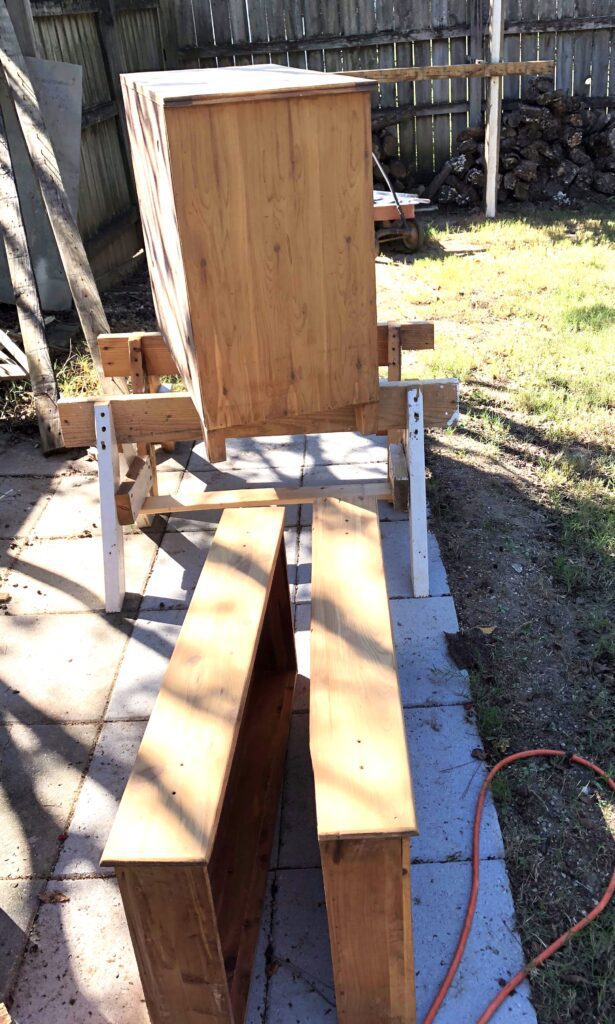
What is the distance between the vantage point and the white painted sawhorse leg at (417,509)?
3.96 meters

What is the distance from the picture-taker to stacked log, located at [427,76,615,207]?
10.7 meters

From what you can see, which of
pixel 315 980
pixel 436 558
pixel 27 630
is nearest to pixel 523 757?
pixel 315 980

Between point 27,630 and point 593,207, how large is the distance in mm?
8677

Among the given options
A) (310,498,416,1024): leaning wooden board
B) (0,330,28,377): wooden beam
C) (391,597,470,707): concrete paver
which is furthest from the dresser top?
(0,330,28,377): wooden beam

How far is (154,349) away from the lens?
14.8 ft

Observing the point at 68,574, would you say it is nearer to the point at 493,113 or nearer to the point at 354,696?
the point at 354,696

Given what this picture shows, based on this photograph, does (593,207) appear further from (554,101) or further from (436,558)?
(436,558)

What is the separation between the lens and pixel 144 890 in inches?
81.0

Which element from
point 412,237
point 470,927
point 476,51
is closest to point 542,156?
point 476,51

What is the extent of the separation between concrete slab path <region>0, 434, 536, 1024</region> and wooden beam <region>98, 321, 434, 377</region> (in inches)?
32.7

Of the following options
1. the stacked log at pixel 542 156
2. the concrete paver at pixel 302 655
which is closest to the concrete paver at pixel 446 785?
the concrete paver at pixel 302 655

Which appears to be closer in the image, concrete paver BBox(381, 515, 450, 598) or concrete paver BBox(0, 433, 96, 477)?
concrete paver BBox(381, 515, 450, 598)

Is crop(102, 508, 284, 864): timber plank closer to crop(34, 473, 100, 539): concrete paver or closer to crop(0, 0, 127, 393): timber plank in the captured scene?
crop(34, 473, 100, 539): concrete paver

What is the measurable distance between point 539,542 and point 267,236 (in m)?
2.19
